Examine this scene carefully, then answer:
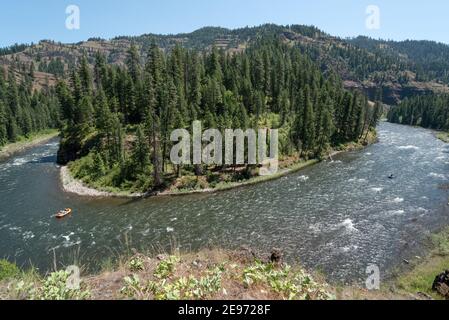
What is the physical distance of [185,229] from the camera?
46.0 metres

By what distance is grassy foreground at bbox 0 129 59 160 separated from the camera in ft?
356

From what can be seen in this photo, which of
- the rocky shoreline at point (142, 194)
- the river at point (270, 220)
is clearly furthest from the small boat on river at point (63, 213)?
the rocky shoreline at point (142, 194)

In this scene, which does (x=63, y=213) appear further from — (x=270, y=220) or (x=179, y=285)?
(x=179, y=285)

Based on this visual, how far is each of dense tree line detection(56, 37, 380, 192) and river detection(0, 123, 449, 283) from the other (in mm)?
12220

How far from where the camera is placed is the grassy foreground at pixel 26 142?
4267 inches

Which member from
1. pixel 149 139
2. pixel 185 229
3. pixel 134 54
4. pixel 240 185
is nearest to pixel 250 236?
pixel 185 229

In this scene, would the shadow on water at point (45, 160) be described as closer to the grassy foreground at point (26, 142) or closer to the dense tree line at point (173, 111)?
the dense tree line at point (173, 111)

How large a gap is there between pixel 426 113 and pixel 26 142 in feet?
578

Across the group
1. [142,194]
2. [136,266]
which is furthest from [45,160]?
[136,266]

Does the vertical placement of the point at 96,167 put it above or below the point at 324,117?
below

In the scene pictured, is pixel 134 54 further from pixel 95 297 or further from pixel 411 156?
pixel 95 297

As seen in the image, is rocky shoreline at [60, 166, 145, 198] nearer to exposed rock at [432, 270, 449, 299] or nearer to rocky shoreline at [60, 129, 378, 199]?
rocky shoreline at [60, 129, 378, 199]

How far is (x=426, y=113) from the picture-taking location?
155375mm

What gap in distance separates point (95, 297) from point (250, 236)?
103ft
